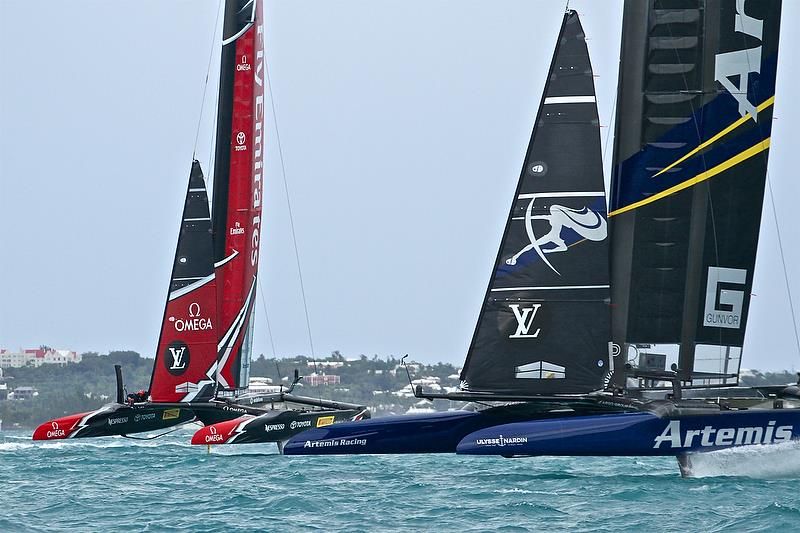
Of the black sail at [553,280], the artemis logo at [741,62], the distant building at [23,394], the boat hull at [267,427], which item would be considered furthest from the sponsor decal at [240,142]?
the distant building at [23,394]

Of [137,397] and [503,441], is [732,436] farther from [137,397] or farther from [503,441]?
[137,397]

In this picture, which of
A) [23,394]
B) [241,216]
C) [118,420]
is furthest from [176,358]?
[23,394]

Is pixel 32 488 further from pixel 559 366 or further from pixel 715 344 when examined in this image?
pixel 715 344

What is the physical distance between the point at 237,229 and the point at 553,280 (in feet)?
35.2

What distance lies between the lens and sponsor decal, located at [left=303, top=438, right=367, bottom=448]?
52.1ft

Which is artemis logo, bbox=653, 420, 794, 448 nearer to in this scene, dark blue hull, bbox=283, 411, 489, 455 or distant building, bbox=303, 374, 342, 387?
dark blue hull, bbox=283, 411, 489, 455

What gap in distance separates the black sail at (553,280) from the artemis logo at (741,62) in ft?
5.28

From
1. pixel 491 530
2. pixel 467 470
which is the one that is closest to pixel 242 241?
pixel 467 470

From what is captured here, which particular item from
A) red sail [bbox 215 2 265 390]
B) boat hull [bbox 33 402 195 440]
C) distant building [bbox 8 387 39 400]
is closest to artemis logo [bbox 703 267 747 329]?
boat hull [bbox 33 402 195 440]

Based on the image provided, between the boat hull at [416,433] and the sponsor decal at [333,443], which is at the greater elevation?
the boat hull at [416,433]

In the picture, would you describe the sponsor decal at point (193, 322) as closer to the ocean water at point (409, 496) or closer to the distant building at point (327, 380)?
the ocean water at point (409, 496)

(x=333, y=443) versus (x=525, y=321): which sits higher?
(x=525, y=321)

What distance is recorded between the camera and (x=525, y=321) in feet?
49.7

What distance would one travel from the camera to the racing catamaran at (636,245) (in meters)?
15.2
